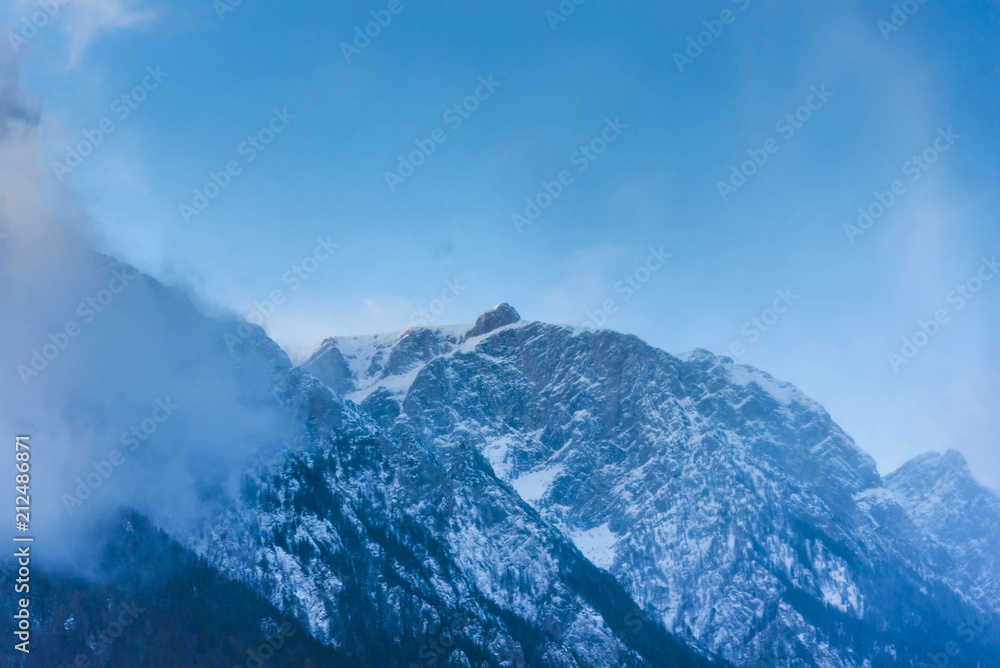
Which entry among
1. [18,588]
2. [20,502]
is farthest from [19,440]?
[18,588]

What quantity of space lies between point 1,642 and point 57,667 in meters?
12.5

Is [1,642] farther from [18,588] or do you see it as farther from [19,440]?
[19,440]

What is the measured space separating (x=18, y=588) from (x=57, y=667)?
18113 mm

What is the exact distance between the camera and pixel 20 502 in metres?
192

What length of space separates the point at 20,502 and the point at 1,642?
28103 millimetres

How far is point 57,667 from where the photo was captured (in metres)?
198

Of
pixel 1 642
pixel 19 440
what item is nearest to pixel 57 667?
pixel 1 642

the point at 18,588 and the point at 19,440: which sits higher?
the point at 19,440

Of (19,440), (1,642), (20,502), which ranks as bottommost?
(1,642)

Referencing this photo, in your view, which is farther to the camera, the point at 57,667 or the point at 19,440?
the point at 57,667

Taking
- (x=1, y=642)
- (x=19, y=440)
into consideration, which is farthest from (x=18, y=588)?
(x=19, y=440)

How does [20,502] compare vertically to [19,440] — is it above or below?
below

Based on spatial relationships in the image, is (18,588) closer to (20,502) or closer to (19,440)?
(20,502)

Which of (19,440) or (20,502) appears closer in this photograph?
(19,440)
